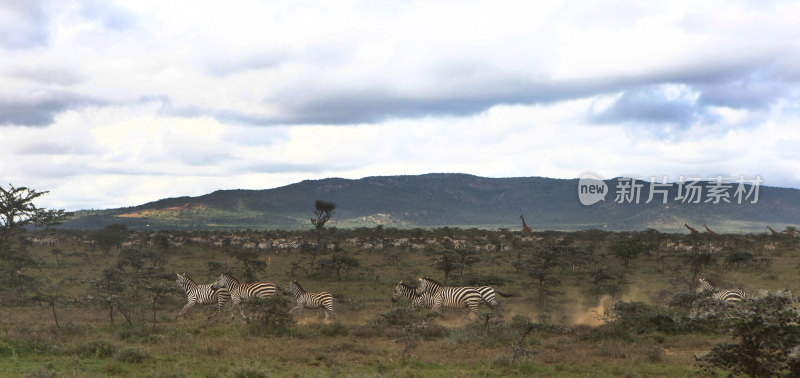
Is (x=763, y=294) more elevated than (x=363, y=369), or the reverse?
(x=763, y=294)

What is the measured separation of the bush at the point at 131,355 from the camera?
628 inches

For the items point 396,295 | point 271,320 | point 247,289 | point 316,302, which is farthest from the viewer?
point 247,289

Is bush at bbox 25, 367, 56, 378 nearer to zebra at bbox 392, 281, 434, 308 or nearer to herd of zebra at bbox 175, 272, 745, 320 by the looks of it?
herd of zebra at bbox 175, 272, 745, 320

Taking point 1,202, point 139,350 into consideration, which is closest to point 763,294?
point 139,350

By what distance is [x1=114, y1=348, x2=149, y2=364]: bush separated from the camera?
15.9m

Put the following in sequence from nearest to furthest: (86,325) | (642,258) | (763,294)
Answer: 1. (763,294)
2. (86,325)
3. (642,258)

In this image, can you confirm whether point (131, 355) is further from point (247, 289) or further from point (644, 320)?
point (644, 320)

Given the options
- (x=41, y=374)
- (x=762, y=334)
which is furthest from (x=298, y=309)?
(x=762, y=334)

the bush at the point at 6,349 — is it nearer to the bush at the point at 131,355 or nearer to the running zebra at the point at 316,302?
the bush at the point at 131,355

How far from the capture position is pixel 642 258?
55.3 meters

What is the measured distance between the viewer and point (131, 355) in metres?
16.1

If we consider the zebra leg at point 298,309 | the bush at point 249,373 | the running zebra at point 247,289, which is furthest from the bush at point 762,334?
the running zebra at point 247,289

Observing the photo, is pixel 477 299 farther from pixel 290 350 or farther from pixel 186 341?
pixel 186 341

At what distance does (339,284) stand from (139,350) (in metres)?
24.8
